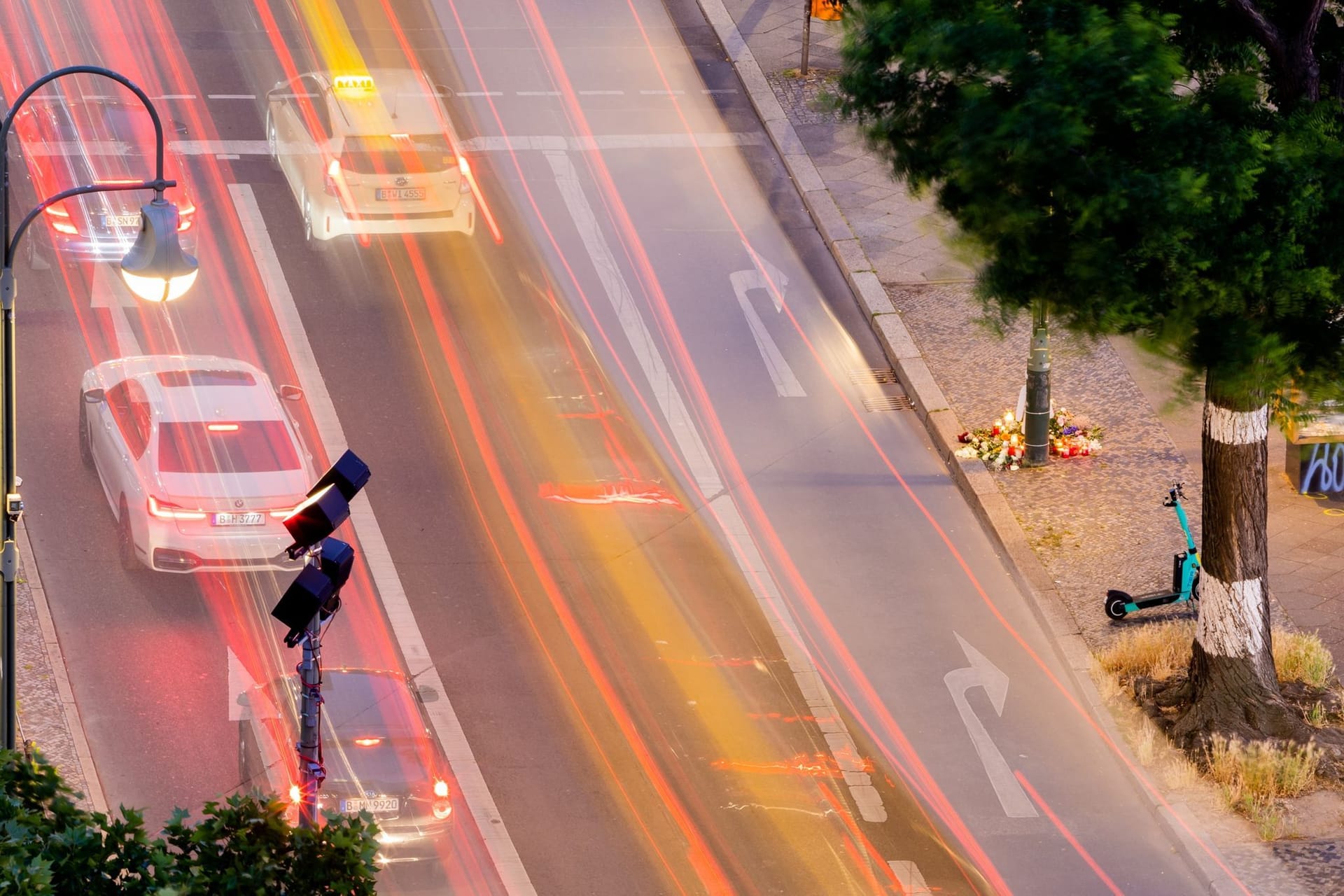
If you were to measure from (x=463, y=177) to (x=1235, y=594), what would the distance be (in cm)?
1178

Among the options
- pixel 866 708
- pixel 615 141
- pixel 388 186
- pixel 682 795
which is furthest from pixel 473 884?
pixel 615 141

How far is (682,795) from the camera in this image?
692 inches

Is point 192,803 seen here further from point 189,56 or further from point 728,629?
point 189,56

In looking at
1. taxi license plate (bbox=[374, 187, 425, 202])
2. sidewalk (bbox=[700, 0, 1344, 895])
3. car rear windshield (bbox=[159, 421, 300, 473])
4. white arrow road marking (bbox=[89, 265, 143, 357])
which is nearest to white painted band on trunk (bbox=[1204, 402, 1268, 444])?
sidewalk (bbox=[700, 0, 1344, 895])

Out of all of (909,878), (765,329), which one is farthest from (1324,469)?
(909,878)

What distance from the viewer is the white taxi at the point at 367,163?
984 inches

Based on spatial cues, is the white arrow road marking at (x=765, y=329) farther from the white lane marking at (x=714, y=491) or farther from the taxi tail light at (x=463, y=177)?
the taxi tail light at (x=463, y=177)

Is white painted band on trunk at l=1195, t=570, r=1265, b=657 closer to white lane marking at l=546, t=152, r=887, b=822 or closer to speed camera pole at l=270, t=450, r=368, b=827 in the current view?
white lane marking at l=546, t=152, r=887, b=822

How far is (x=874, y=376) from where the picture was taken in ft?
78.2

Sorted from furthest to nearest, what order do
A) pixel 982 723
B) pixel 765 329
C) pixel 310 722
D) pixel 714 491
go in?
1. pixel 765 329
2. pixel 714 491
3. pixel 982 723
4. pixel 310 722

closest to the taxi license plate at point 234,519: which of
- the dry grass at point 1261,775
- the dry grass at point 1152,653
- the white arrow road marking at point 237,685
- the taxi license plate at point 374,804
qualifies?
the white arrow road marking at point 237,685

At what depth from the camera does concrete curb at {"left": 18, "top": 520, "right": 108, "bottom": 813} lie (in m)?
17.3

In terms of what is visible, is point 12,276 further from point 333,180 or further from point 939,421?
point 939,421

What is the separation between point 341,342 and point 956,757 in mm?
9354
